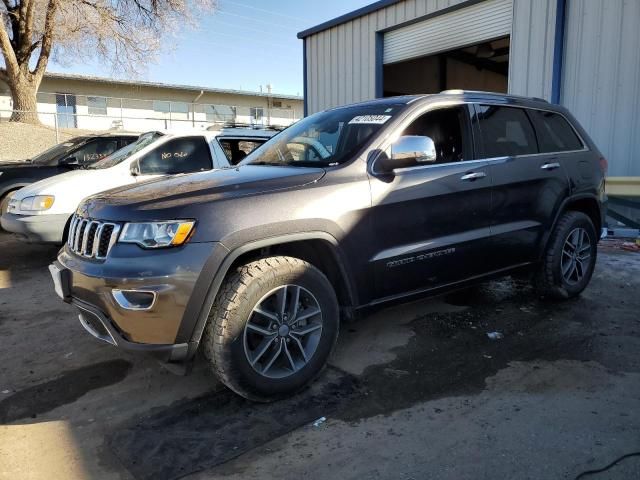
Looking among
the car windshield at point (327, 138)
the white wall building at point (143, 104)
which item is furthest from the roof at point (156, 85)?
the car windshield at point (327, 138)

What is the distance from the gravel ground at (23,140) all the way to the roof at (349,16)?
1179cm

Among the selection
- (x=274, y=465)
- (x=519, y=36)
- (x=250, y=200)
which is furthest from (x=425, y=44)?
(x=274, y=465)

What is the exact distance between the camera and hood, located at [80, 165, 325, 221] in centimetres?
281

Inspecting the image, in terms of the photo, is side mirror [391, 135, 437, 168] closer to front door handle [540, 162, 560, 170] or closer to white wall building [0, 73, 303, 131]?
front door handle [540, 162, 560, 170]

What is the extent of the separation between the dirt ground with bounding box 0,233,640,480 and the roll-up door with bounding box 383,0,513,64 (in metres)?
7.17

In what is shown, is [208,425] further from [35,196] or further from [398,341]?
[35,196]

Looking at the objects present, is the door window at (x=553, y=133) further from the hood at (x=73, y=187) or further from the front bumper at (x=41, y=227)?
the front bumper at (x=41, y=227)

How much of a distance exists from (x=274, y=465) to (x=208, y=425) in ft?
1.80

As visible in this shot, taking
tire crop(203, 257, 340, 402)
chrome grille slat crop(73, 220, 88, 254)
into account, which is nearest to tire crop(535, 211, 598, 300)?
tire crop(203, 257, 340, 402)

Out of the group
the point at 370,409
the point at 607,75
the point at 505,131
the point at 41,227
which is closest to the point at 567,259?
the point at 505,131

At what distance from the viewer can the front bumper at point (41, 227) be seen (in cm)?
611

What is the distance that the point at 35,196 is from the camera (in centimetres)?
623

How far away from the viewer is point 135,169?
6.74 meters

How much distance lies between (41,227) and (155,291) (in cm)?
424
